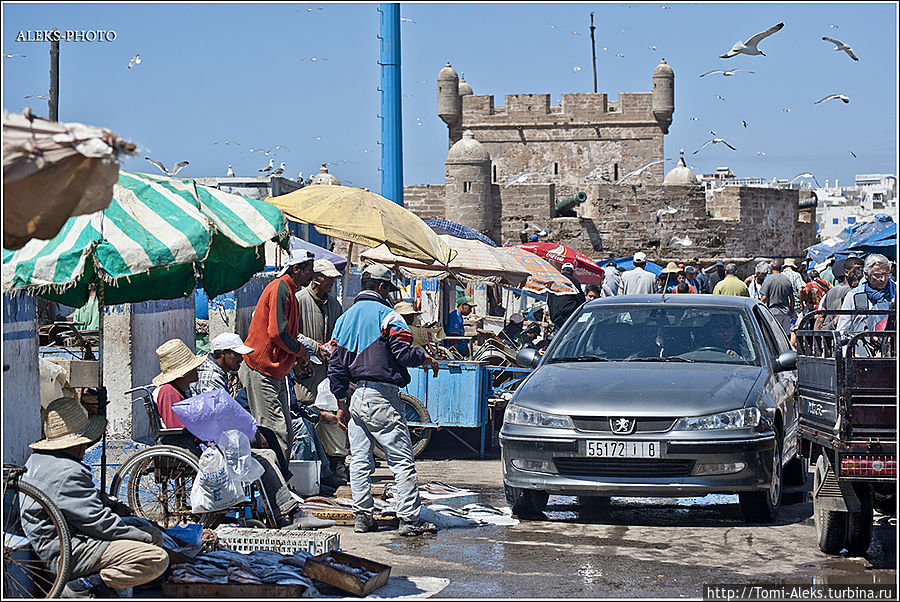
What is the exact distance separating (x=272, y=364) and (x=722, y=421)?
3.19m

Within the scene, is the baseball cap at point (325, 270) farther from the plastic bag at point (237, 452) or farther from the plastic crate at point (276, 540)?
the plastic crate at point (276, 540)

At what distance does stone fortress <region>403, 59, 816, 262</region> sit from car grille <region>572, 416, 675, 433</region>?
31.9 metres

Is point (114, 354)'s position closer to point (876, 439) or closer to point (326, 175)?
point (876, 439)

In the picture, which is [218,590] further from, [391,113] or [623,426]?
[391,113]

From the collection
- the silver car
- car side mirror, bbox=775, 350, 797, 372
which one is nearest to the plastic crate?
the silver car

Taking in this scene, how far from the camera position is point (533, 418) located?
25.2 feet

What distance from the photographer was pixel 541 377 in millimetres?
8242

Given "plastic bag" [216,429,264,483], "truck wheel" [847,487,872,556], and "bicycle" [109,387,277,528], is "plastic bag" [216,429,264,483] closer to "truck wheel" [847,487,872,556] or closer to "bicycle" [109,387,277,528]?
"bicycle" [109,387,277,528]

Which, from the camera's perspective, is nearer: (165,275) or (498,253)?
(165,275)

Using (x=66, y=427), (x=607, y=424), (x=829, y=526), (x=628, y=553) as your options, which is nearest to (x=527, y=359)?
(x=607, y=424)

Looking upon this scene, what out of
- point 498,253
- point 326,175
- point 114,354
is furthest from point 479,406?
point 326,175

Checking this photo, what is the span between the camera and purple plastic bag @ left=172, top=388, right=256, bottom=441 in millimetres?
6559

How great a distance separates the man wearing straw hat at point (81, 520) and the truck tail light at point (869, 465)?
342 centimetres

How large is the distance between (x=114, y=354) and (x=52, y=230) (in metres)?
6.02
